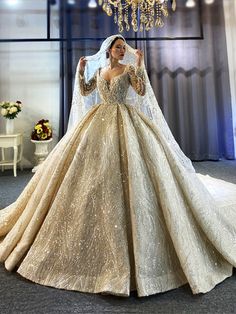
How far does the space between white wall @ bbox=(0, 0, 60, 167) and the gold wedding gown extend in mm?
3266

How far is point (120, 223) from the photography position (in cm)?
118

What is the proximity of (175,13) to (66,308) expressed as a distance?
4.82 meters

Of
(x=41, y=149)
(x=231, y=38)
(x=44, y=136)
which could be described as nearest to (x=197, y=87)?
(x=231, y=38)

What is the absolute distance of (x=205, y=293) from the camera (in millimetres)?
1127

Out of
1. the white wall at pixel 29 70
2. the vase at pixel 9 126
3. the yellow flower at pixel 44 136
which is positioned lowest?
the yellow flower at pixel 44 136

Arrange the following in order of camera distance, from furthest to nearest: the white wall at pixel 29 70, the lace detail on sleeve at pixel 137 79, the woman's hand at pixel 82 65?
1. the white wall at pixel 29 70
2. the woman's hand at pixel 82 65
3. the lace detail on sleeve at pixel 137 79

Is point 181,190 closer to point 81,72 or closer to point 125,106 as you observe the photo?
point 125,106

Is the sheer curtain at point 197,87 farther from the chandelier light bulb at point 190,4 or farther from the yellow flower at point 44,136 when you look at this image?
the yellow flower at point 44,136

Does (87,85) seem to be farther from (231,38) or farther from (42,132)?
(231,38)

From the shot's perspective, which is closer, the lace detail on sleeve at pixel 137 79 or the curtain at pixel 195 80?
the lace detail on sleeve at pixel 137 79

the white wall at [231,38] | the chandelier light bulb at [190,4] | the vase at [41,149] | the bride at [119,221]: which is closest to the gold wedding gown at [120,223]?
the bride at [119,221]

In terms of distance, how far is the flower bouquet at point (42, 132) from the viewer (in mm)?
4055

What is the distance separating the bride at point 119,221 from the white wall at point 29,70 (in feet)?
10.5

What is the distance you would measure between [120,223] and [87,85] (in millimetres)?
987
